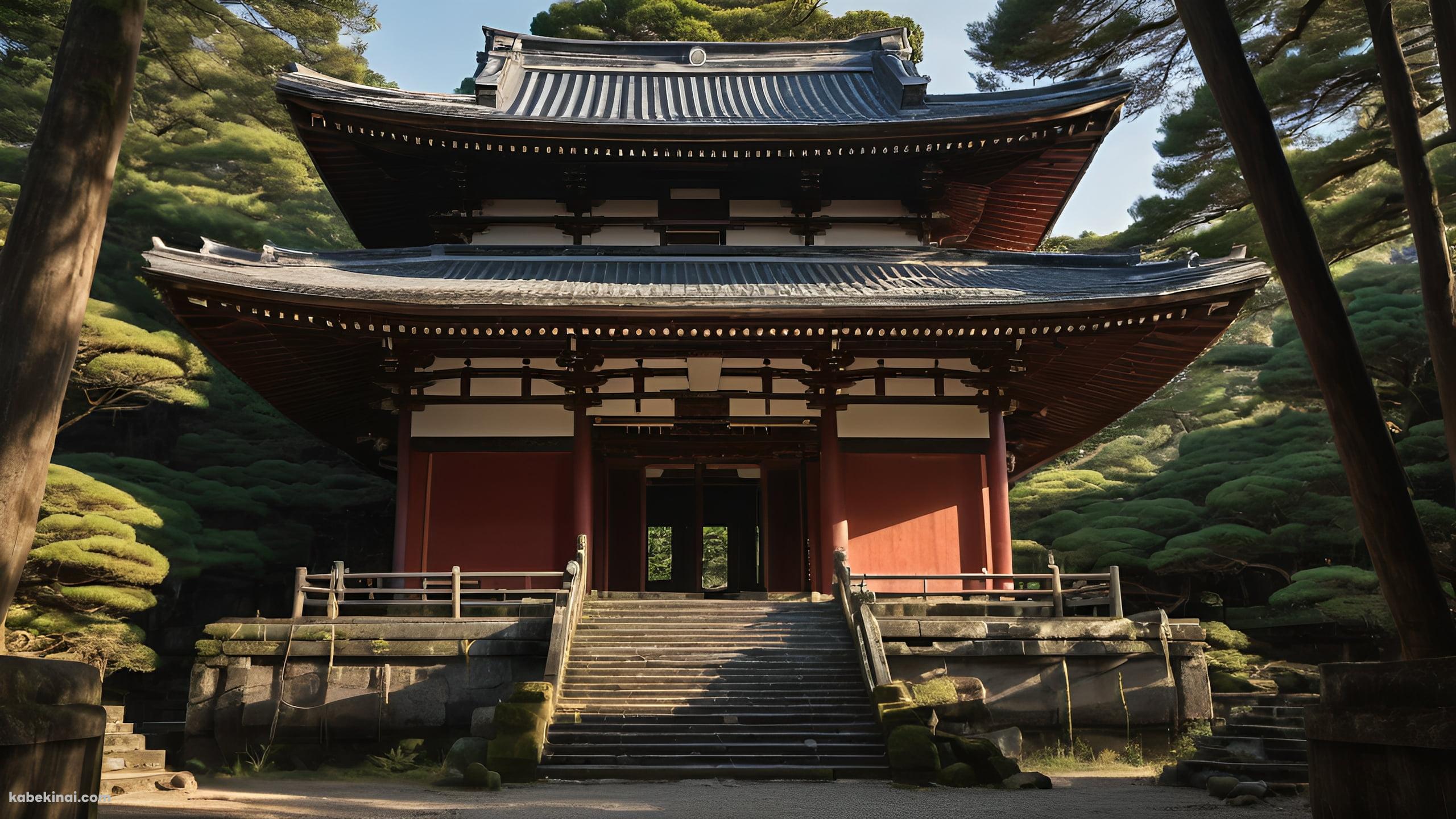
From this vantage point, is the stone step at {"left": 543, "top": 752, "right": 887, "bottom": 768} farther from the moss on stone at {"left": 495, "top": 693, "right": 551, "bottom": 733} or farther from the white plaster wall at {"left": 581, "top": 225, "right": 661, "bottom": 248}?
the white plaster wall at {"left": 581, "top": 225, "right": 661, "bottom": 248}

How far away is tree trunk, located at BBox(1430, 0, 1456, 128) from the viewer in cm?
572

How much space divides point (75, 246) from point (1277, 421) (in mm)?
26456

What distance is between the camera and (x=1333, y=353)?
17.4ft

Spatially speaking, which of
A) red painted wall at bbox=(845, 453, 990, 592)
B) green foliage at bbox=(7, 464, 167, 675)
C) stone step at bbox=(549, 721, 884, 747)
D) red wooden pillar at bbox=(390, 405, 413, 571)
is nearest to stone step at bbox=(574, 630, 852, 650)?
stone step at bbox=(549, 721, 884, 747)

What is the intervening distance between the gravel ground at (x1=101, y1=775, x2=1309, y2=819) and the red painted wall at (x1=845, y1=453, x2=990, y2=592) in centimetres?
546

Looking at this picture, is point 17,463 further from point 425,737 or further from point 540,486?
point 540,486

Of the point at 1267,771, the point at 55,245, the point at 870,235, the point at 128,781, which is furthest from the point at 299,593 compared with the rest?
the point at 870,235

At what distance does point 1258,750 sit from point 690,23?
30.3 meters

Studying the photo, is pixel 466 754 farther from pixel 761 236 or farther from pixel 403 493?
pixel 761 236

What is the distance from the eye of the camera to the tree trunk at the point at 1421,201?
6.24 meters

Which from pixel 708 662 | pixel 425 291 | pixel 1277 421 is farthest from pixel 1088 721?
pixel 1277 421

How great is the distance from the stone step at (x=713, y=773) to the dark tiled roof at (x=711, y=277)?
5777 millimetres

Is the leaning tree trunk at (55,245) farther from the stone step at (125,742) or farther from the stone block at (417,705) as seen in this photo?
the stone step at (125,742)

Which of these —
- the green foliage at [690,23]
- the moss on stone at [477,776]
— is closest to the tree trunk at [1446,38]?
the moss on stone at [477,776]
